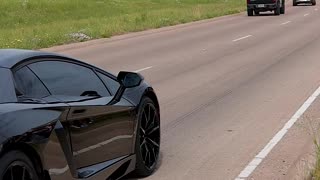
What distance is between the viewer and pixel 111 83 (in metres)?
5.46

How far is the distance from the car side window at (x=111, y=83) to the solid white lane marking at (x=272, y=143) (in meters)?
1.48

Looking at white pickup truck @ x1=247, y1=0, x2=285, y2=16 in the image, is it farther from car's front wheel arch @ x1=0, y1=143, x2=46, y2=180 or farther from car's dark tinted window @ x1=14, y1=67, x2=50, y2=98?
car's front wheel arch @ x1=0, y1=143, x2=46, y2=180

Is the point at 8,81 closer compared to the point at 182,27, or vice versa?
the point at 8,81

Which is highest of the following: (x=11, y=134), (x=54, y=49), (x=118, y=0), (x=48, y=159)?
(x=11, y=134)

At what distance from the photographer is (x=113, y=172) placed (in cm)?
523

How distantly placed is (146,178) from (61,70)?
1577mm

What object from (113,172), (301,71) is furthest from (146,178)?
(301,71)

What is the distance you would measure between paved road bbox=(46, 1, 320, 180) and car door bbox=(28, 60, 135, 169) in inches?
35.1

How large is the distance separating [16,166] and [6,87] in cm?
63

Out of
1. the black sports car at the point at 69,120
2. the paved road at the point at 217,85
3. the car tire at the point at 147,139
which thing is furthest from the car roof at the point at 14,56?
the paved road at the point at 217,85

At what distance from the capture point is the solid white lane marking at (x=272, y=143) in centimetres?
612

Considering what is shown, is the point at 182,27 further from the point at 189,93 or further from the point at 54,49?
the point at 189,93

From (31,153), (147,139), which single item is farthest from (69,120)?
(147,139)

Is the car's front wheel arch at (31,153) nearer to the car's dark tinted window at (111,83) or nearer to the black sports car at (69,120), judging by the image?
the black sports car at (69,120)
